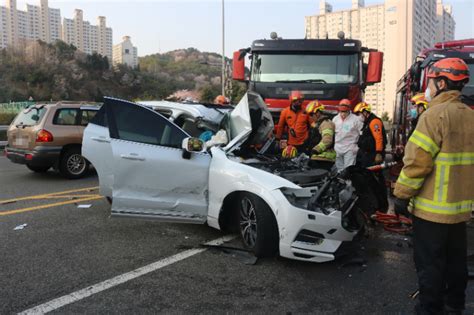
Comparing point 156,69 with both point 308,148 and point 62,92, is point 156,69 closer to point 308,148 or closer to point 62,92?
point 62,92

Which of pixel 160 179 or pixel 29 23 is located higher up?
pixel 29 23

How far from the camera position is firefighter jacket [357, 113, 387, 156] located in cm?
621

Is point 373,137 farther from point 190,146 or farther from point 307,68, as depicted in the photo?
point 190,146

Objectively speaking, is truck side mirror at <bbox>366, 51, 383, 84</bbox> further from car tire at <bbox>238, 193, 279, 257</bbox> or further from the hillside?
the hillside

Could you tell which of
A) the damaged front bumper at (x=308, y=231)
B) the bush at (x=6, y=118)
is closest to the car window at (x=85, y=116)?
the damaged front bumper at (x=308, y=231)

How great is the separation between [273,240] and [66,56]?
2746 inches

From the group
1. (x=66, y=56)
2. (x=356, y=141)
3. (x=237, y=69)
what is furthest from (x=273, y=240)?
(x=66, y=56)

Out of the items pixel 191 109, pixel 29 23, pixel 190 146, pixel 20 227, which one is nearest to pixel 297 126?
pixel 191 109

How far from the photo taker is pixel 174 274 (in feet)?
13.2

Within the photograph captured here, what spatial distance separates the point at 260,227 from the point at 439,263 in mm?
1639

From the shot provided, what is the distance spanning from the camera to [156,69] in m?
81.6

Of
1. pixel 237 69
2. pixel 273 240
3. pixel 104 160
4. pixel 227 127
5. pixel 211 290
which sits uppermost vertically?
pixel 237 69

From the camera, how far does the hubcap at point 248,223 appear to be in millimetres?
4352

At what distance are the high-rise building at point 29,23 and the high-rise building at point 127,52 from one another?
13.0 m
